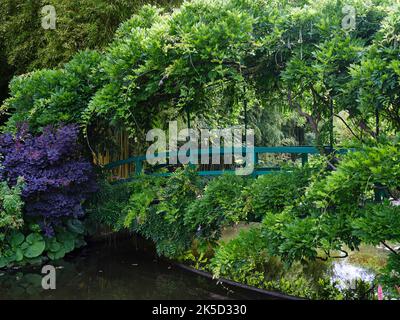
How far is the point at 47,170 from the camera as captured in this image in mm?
4668

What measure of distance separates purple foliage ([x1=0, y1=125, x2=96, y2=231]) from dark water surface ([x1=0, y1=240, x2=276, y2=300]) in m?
0.51

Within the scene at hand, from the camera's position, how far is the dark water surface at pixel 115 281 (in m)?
3.86

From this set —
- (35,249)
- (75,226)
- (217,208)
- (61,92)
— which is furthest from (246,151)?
(35,249)

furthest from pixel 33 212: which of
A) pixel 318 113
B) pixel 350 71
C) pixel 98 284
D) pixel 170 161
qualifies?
pixel 350 71

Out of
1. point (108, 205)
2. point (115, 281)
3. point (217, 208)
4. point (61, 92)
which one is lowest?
point (115, 281)

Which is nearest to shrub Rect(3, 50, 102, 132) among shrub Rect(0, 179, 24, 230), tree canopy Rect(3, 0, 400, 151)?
tree canopy Rect(3, 0, 400, 151)

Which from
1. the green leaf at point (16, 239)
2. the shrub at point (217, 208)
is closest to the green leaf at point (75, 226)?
the green leaf at point (16, 239)

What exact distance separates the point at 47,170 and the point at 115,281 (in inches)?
53.5

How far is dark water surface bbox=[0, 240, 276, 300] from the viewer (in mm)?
3861

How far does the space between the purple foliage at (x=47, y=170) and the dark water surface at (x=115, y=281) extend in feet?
1.68

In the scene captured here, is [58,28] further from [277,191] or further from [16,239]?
[277,191]

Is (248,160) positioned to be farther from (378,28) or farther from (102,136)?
(102,136)

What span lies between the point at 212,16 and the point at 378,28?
1.32 m
